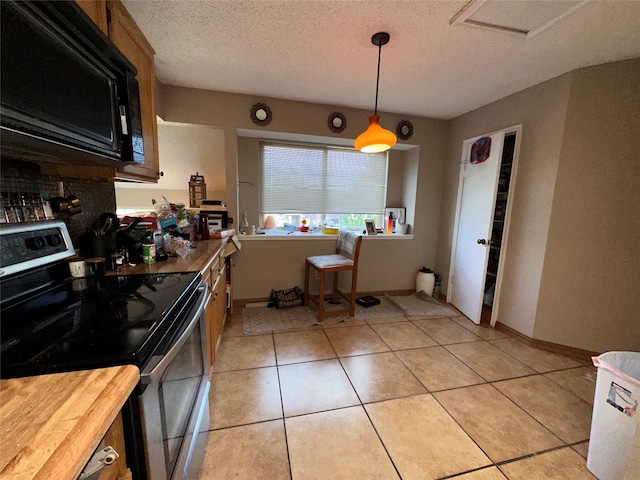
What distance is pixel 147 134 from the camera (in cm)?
154

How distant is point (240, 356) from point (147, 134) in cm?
170

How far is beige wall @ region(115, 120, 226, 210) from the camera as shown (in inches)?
118

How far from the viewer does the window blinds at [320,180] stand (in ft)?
10.6

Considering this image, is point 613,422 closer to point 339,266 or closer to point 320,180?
point 339,266

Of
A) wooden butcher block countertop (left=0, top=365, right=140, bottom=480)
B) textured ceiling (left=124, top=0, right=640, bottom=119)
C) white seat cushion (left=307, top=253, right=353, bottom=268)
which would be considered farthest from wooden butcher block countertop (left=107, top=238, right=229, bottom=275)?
textured ceiling (left=124, top=0, right=640, bottom=119)

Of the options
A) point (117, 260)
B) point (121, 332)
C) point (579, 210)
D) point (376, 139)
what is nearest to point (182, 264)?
point (117, 260)

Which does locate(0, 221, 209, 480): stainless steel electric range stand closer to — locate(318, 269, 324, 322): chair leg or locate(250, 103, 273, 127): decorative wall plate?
locate(318, 269, 324, 322): chair leg

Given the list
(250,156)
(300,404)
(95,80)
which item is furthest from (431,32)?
(300,404)

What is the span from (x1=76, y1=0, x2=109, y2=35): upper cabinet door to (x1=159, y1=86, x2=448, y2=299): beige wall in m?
1.38

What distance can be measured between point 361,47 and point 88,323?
2.11 metres

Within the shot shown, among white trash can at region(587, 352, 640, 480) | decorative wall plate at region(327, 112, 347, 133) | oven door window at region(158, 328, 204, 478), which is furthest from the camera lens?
decorative wall plate at region(327, 112, 347, 133)

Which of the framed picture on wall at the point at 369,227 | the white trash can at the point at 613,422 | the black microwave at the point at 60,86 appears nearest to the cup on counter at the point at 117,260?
the black microwave at the point at 60,86

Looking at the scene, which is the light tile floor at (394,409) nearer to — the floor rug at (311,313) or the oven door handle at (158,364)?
the floor rug at (311,313)

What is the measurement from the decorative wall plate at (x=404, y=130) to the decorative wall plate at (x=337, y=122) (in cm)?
68
